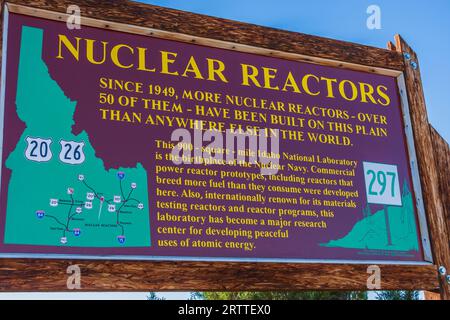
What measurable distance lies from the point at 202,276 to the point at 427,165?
273 centimetres

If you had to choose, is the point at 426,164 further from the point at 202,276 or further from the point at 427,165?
the point at 202,276

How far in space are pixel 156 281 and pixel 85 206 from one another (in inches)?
29.8

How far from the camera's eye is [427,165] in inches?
238

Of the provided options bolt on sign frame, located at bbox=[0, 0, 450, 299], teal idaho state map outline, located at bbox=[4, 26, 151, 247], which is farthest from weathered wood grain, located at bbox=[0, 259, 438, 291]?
teal idaho state map outline, located at bbox=[4, 26, 151, 247]

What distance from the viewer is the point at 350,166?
219 inches

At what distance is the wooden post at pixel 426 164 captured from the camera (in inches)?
225

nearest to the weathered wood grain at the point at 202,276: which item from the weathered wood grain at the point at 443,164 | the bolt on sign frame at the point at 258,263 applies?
the bolt on sign frame at the point at 258,263

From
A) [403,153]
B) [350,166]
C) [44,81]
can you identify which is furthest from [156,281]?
[403,153]

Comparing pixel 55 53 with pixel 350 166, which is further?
pixel 350 166

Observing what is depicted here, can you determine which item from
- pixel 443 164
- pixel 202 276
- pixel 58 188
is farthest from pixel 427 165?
pixel 58 188

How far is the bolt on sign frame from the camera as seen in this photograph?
4.31 meters

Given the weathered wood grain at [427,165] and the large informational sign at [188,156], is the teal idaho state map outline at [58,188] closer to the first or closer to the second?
the large informational sign at [188,156]

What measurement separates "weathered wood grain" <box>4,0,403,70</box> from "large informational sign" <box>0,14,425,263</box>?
15cm
